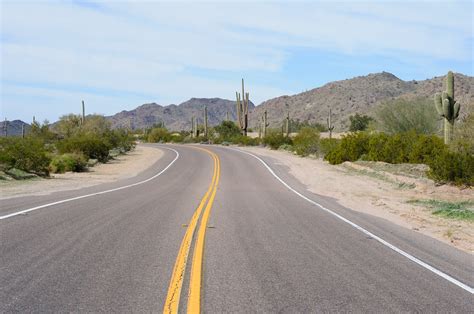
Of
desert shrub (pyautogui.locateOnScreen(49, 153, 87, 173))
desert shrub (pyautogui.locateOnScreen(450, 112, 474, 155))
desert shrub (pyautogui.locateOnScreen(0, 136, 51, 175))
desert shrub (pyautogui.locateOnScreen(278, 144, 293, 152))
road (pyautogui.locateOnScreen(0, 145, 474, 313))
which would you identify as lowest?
desert shrub (pyautogui.locateOnScreen(278, 144, 293, 152))

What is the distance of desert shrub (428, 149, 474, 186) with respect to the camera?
2067cm

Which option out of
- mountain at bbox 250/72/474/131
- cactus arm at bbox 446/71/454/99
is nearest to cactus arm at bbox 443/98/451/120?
cactus arm at bbox 446/71/454/99

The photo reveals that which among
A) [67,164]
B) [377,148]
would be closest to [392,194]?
[377,148]

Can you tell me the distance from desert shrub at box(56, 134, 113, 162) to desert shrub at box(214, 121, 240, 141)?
3898 centimetres

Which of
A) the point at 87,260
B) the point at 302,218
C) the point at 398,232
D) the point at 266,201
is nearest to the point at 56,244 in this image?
the point at 87,260

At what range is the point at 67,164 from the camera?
114 ft

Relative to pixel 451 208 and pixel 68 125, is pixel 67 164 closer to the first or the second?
pixel 451 208

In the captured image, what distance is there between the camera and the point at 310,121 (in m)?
120

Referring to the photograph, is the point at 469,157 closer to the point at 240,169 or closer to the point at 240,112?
the point at 240,169

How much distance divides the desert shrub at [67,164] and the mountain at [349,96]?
6675 cm

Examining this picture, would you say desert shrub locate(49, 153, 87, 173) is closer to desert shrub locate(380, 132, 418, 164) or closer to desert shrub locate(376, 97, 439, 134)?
desert shrub locate(380, 132, 418, 164)

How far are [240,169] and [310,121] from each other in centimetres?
8499

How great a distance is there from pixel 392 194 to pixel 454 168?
2620 millimetres

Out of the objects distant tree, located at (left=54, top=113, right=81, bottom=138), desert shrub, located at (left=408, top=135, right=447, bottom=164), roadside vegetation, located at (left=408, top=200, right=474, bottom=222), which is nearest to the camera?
roadside vegetation, located at (left=408, top=200, right=474, bottom=222)
